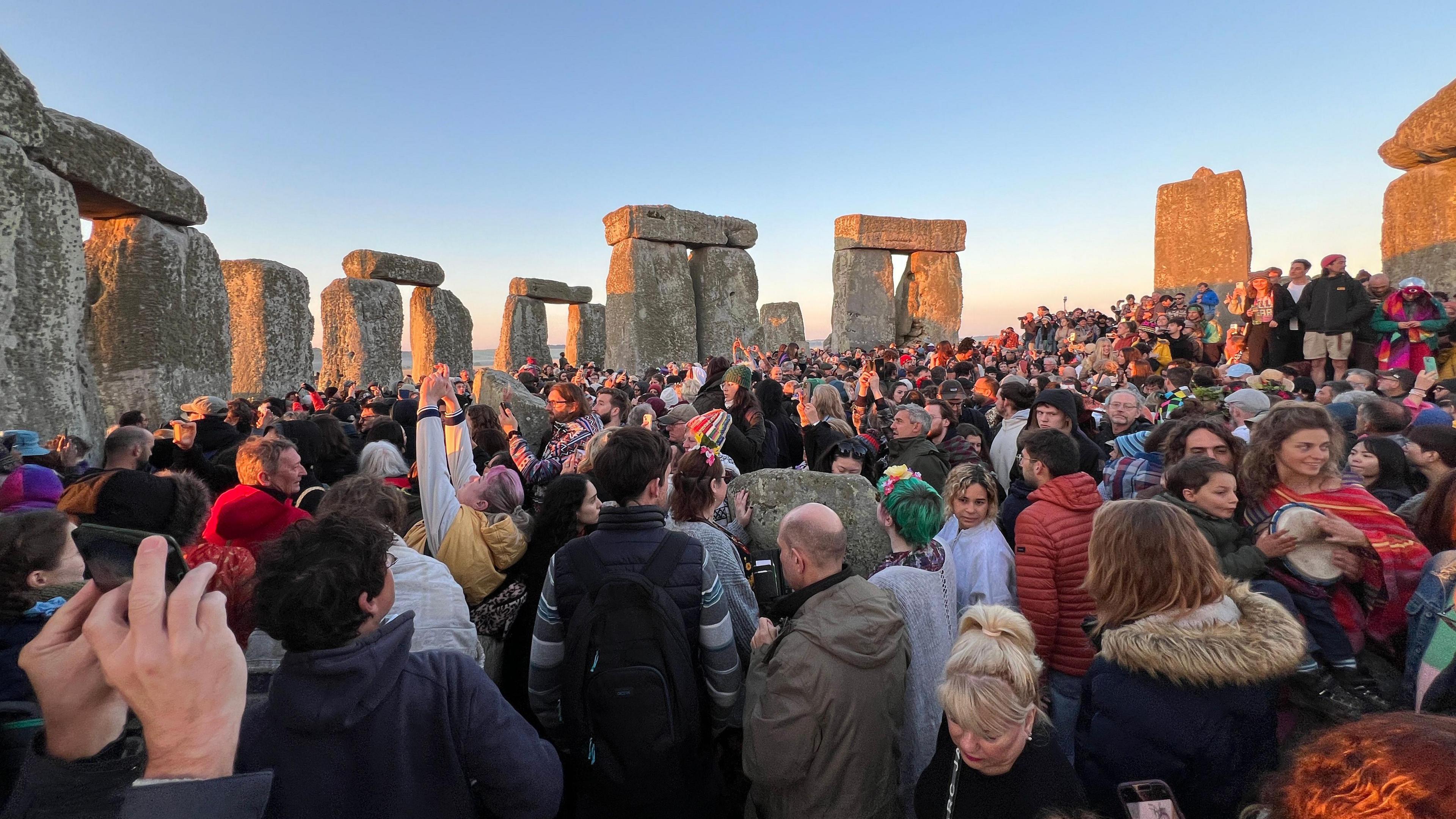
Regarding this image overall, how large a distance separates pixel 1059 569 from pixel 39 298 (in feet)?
17.9

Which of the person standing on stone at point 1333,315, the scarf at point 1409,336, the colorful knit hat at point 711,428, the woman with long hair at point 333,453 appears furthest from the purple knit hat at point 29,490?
the scarf at point 1409,336

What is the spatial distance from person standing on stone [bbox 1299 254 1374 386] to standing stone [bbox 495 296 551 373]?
14.3 m

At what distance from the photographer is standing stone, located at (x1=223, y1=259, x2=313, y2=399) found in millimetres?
9945

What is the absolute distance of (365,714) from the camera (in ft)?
4.09

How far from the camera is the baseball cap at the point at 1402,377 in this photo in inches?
199

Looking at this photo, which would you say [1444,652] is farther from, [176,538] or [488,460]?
[488,460]

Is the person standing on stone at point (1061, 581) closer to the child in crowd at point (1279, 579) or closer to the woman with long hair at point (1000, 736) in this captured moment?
the child in crowd at point (1279, 579)

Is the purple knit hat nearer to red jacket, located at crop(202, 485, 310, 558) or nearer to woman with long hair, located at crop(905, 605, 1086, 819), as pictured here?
red jacket, located at crop(202, 485, 310, 558)

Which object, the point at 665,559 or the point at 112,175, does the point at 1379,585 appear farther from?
the point at 112,175

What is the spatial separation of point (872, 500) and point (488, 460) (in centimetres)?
254

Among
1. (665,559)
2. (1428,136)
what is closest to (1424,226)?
(1428,136)

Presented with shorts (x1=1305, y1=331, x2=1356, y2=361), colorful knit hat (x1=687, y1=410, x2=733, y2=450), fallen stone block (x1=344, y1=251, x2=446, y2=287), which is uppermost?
fallen stone block (x1=344, y1=251, x2=446, y2=287)

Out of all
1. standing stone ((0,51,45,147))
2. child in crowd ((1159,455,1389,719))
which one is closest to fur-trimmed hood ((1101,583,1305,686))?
child in crowd ((1159,455,1389,719))

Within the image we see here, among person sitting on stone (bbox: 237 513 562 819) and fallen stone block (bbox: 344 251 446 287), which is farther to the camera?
fallen stone block (bbox: 344 251 446 287)
